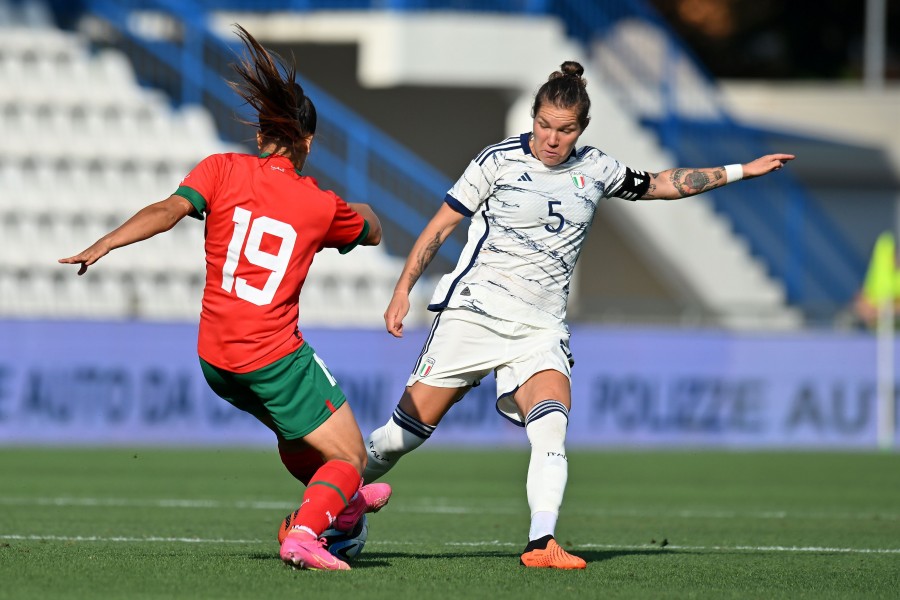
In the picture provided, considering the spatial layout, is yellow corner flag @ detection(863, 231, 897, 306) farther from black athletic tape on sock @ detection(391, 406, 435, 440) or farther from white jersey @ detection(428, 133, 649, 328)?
black athletic tape on sock @ detection(391, 406, 435, 440)

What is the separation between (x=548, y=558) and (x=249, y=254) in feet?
5.55

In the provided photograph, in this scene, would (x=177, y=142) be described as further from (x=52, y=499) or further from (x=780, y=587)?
(x=780, y=587)

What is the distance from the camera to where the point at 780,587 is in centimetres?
618

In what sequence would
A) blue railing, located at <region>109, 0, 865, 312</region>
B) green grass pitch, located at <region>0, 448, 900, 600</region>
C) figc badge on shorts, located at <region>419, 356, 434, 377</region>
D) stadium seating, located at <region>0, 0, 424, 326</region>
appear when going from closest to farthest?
green grass pitch, located at <region>0, 448, 900, 600</region> → figc badge on shorts, located at <region>419, 356, 434, 377</region> → stadium seating, located at <region>0, 0, 424, 326</region> → blue railing, located at <region>109, 0, 865, 312</region>

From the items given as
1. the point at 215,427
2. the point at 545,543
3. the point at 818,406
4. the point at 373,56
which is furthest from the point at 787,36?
the point at 545,543

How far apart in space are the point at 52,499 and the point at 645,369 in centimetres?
842

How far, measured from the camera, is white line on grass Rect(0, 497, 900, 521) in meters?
10.1

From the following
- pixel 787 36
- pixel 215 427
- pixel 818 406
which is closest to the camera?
pixel 215 427

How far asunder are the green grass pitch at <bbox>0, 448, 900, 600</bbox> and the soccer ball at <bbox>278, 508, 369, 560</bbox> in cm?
8

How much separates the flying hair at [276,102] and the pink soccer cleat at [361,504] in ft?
4.61

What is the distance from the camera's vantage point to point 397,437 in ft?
23.2

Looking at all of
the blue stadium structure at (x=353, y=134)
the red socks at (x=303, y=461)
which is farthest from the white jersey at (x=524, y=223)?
the blue stadium structure at (x=353, y=134)

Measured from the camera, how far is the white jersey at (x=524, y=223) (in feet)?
23.0

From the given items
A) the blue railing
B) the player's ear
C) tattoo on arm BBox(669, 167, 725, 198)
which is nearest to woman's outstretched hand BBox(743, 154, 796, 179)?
tattoo on arm BBox(669, 167, 725, 198)
